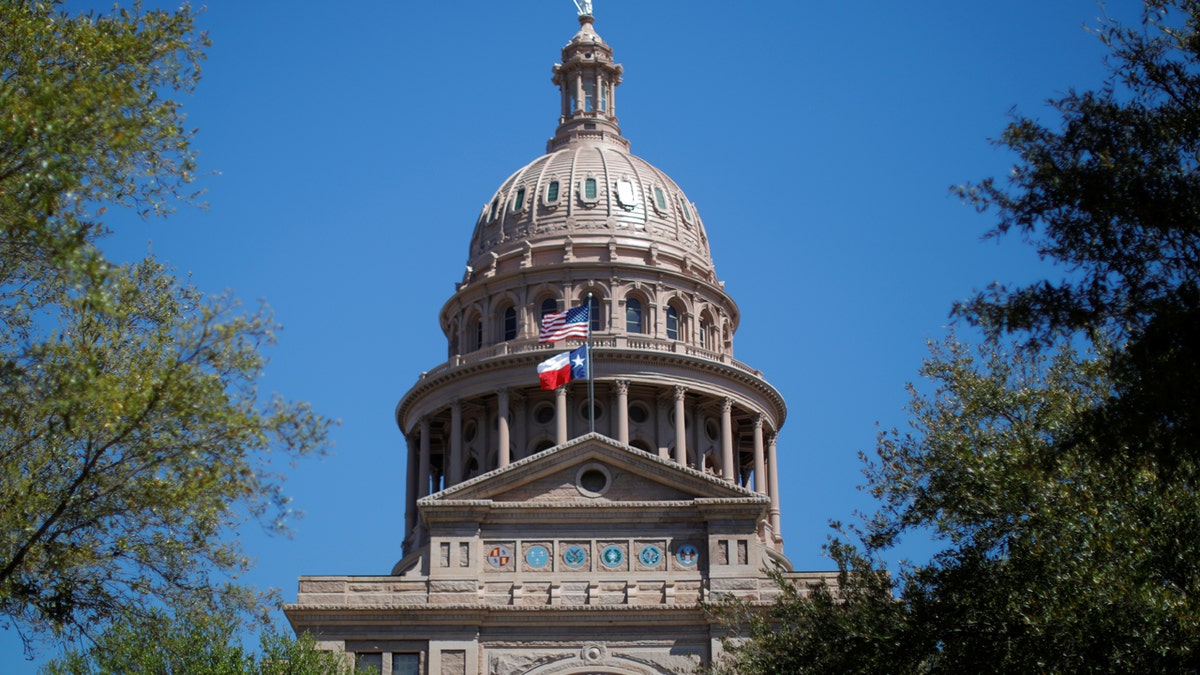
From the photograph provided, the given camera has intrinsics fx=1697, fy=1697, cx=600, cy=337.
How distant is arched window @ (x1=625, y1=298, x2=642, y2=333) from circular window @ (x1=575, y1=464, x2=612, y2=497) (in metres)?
27.8

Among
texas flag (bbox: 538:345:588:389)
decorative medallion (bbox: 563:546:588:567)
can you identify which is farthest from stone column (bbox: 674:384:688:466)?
decorative medallion (bbox: 563:546:588:567)

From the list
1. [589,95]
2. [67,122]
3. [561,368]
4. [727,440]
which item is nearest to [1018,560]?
[67,122]

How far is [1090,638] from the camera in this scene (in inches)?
1073

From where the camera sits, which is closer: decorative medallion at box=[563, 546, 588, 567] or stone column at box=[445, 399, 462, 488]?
decorative medallion at box=[563, 546, 588, 567]

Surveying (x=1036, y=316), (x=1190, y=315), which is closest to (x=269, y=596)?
(x=1036, y=316)

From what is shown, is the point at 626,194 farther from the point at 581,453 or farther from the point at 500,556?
the point at 500,556

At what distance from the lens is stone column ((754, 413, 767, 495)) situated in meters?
84.6

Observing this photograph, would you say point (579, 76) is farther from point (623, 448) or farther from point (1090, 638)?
point (1090, 638)

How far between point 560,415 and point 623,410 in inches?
123

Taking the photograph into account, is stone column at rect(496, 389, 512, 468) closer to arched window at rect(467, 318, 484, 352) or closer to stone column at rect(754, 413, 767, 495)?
arched window at rect(467, 318, 484, 352)

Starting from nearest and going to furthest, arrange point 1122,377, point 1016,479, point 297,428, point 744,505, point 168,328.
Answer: point 1122,377 < point 297,428 < point 168,328 < point 1016,479 < point 744,505

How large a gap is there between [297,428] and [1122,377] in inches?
450

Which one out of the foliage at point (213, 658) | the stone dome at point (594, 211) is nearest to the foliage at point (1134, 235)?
the foliage at point (213, 658)

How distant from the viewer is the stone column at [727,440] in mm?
84000
